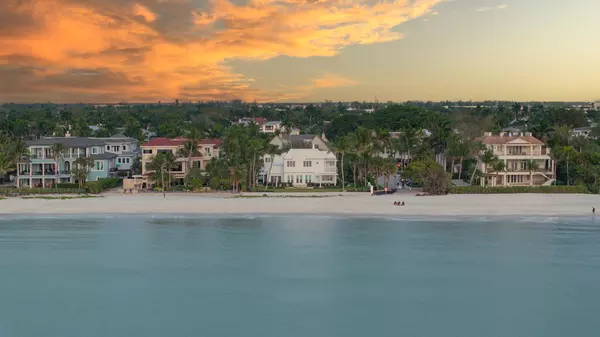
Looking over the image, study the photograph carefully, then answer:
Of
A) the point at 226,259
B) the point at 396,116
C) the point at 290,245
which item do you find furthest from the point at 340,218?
the point at 396,116

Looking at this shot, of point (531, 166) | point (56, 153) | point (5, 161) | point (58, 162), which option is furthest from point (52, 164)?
point (531, 166)

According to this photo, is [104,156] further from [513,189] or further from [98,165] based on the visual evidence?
[513,189]

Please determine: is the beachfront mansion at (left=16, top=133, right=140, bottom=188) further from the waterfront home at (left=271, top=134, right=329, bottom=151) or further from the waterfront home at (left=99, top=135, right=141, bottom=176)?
the waterfront home at (left=271, top=134, right=329, bottom=151)

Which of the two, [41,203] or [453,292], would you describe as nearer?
[453,292]

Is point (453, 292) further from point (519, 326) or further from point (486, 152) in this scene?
point (486, 152)

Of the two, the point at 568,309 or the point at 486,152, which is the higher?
the point at 486,152

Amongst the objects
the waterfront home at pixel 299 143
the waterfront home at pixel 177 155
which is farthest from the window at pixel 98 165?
the waterfront home at pixel 299 143
